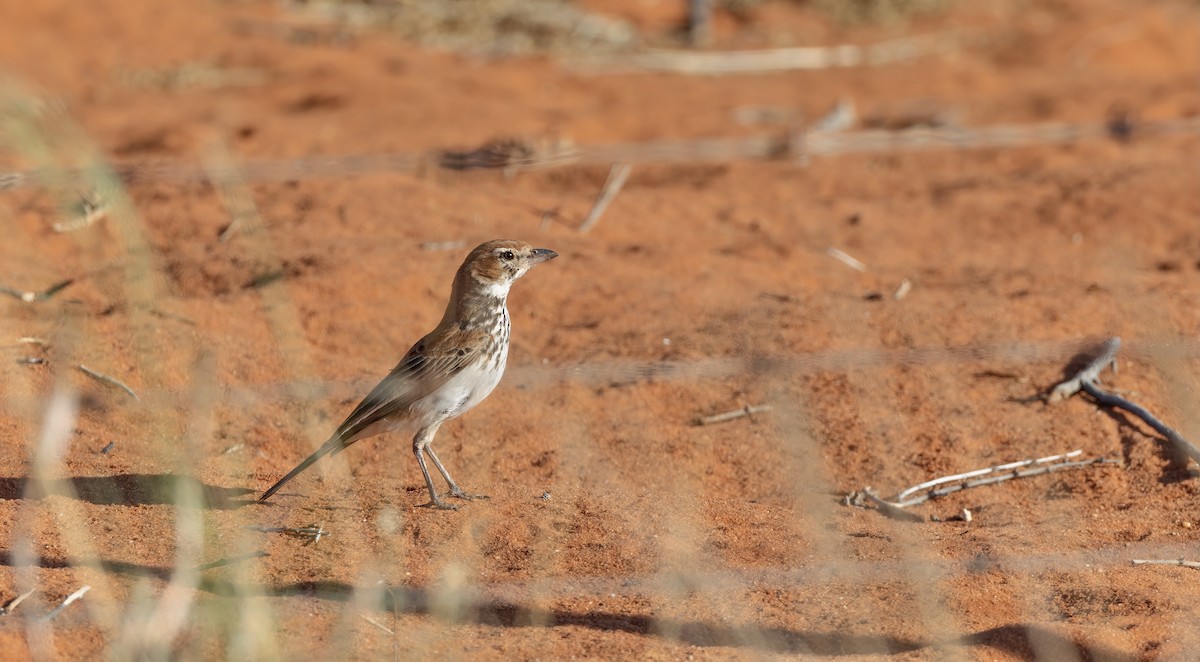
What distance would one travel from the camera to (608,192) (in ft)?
31.0

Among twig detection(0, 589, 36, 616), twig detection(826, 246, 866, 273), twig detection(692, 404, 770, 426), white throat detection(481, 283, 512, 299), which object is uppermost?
white throat detection(481, 283, 512, 299)

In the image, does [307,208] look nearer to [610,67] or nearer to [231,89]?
[231,89]

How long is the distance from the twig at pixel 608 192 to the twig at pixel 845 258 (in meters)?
1.56

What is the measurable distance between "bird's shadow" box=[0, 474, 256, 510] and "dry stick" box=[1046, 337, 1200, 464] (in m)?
3.69

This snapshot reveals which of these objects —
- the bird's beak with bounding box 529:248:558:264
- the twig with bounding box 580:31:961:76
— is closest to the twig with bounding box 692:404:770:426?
the bird's beak with bounding box 529:248:558:264

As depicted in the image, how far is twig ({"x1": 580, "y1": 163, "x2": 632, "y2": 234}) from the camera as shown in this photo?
891 centimetres

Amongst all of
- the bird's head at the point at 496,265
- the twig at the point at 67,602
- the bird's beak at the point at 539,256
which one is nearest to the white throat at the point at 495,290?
the bird's head at the point at 496,265

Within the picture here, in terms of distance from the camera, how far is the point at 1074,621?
14.7 feet

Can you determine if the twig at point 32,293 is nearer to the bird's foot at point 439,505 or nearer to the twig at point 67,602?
the bird's foot at point 439,505

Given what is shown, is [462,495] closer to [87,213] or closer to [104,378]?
[104,378]

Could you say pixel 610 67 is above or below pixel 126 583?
below

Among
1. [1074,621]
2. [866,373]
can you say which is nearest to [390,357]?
[866,373]

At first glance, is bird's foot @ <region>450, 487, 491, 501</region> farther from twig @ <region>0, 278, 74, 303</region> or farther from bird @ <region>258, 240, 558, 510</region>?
twig @ <region>0, 278, 74, 303</region>

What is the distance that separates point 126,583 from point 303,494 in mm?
1123
